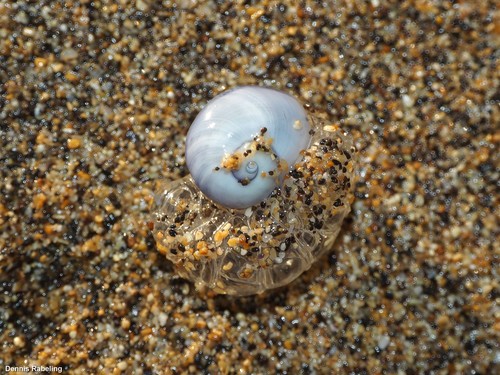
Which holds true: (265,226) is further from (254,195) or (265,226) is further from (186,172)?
(186,172)

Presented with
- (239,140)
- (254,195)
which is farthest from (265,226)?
(239,140)

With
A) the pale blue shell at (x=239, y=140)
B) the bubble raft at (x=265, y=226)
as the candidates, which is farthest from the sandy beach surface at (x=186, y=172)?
the pale blue shell at (x=239, y=140)

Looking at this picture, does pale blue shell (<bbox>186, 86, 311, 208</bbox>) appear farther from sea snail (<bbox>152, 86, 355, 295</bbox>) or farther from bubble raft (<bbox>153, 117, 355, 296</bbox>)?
bubble raft (<bbox>153, 117, 355, 296</bbox>)

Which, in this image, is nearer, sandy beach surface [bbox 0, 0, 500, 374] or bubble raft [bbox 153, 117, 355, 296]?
bubble raft [bbox 153, 117, 355, 296]

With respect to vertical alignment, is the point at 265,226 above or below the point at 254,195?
below

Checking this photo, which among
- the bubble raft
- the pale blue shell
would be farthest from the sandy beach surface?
the pale blue shell

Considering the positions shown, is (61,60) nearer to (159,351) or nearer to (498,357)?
(159,351)

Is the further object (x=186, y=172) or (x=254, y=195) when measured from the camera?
(x=186, y=172)
